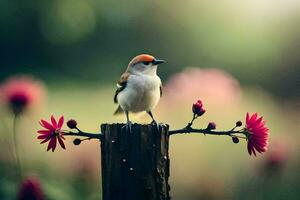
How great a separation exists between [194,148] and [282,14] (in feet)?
10.2

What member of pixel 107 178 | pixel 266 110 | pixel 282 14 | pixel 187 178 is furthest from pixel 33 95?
pixel 282 14

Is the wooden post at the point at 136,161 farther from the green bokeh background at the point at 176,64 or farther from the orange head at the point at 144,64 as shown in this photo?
the green bokeh background at the point at 176,64

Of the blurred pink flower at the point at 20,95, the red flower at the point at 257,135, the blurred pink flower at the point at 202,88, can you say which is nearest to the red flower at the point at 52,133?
the red flower at the point at 257,135

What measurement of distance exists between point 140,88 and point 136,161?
567mm

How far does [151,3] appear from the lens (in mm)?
9672

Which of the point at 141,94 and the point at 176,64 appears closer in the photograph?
the point at 141,94

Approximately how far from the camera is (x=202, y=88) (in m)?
5.03

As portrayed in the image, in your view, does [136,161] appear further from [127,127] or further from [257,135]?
[257,135]

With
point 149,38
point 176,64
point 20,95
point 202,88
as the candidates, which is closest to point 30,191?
point 20,95

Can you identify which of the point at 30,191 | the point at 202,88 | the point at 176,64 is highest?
the point at 176,64

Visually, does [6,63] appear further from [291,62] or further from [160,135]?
[160,135]

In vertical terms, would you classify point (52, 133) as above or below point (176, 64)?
below

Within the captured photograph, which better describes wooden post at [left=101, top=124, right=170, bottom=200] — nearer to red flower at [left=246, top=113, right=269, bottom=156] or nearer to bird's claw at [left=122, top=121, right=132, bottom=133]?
bird's claw at [left=122, top=121, right=132, bottom=133]

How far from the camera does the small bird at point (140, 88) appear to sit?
87.2 inches
